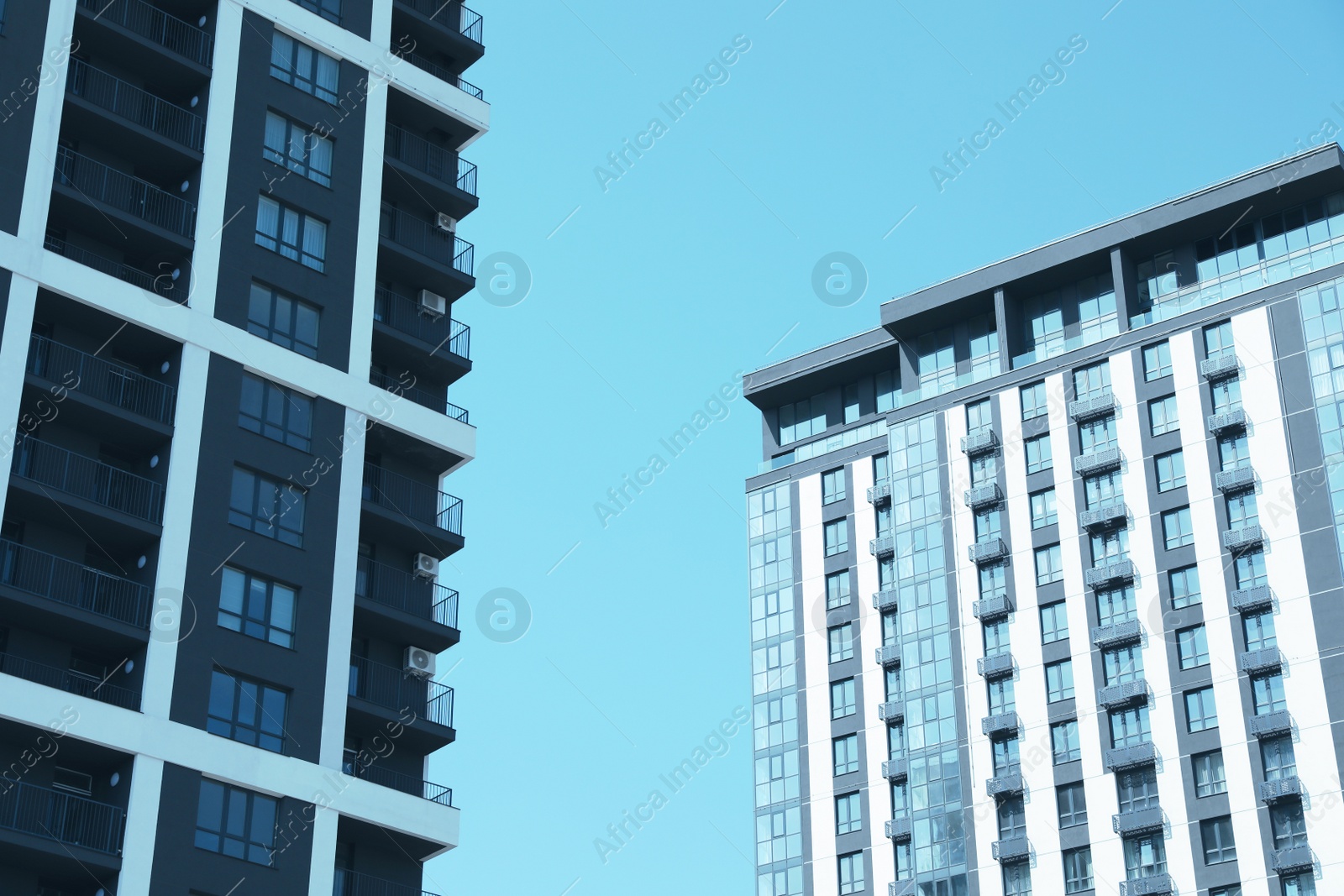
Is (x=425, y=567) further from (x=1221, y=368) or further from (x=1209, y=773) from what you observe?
(x=1221, y=368)

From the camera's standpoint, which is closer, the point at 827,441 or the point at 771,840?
the point at 771,840

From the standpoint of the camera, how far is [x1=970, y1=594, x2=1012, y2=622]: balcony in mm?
97188

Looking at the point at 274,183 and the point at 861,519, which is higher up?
the point at 861,519

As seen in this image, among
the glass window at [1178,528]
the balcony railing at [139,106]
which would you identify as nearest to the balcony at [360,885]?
the balcony railing at [139,106]

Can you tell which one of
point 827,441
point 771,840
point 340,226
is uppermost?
point 827,441

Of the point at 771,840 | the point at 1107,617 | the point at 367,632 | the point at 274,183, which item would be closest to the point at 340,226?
the point at 274,183

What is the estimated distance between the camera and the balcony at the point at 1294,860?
81562mm

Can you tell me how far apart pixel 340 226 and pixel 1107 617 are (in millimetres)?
49462

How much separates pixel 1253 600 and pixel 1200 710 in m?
5.90

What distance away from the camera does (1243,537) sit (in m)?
89.8

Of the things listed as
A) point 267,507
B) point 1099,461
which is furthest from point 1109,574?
point 267,507

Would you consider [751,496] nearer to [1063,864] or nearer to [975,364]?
[975,364]

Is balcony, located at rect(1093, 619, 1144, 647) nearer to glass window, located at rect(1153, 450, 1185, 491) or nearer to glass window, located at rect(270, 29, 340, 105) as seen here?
glass window, located at rect(1153, 450, 1185, 491)

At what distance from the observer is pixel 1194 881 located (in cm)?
8450
